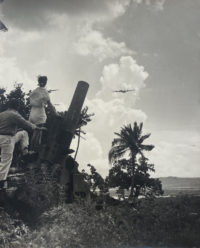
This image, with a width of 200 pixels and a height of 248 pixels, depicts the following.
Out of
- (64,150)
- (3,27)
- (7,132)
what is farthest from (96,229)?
(3,27)

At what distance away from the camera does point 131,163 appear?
3731 cm

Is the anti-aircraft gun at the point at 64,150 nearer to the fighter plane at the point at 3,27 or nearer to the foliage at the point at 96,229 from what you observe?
the foliage at the point at 96,229

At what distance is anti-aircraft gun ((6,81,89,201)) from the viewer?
347 inches

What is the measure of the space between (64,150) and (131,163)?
2880cm

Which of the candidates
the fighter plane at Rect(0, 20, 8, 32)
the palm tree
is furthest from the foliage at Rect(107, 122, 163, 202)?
the fighter plane at Rect(0, 20, 8, 32)

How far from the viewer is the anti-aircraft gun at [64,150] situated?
347 inches

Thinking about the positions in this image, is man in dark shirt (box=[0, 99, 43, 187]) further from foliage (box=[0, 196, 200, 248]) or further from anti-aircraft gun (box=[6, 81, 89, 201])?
anti-aircraft gun (box=[6, 81, 89, 201])

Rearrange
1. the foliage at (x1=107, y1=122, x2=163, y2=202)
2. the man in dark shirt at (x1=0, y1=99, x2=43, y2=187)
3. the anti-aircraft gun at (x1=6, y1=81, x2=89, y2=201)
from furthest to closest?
the foliage at (x1=107, y1=122, x2=163, y2=202)
the anti-aircraft gun at (x1=6, y1=81, x2=89, y2=201)
the man in dark shirt at (x1=0, y1=99, x2=43, y2=187)

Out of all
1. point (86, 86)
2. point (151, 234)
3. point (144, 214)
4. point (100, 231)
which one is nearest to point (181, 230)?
point (151, 234)

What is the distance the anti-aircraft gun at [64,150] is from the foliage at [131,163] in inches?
967

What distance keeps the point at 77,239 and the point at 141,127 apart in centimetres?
3418

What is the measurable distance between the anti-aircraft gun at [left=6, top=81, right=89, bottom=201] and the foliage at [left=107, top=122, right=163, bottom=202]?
80.6ft

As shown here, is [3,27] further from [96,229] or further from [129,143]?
[129,143]

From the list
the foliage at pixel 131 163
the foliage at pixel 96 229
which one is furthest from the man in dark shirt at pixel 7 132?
the foliage at pixel 131 163
